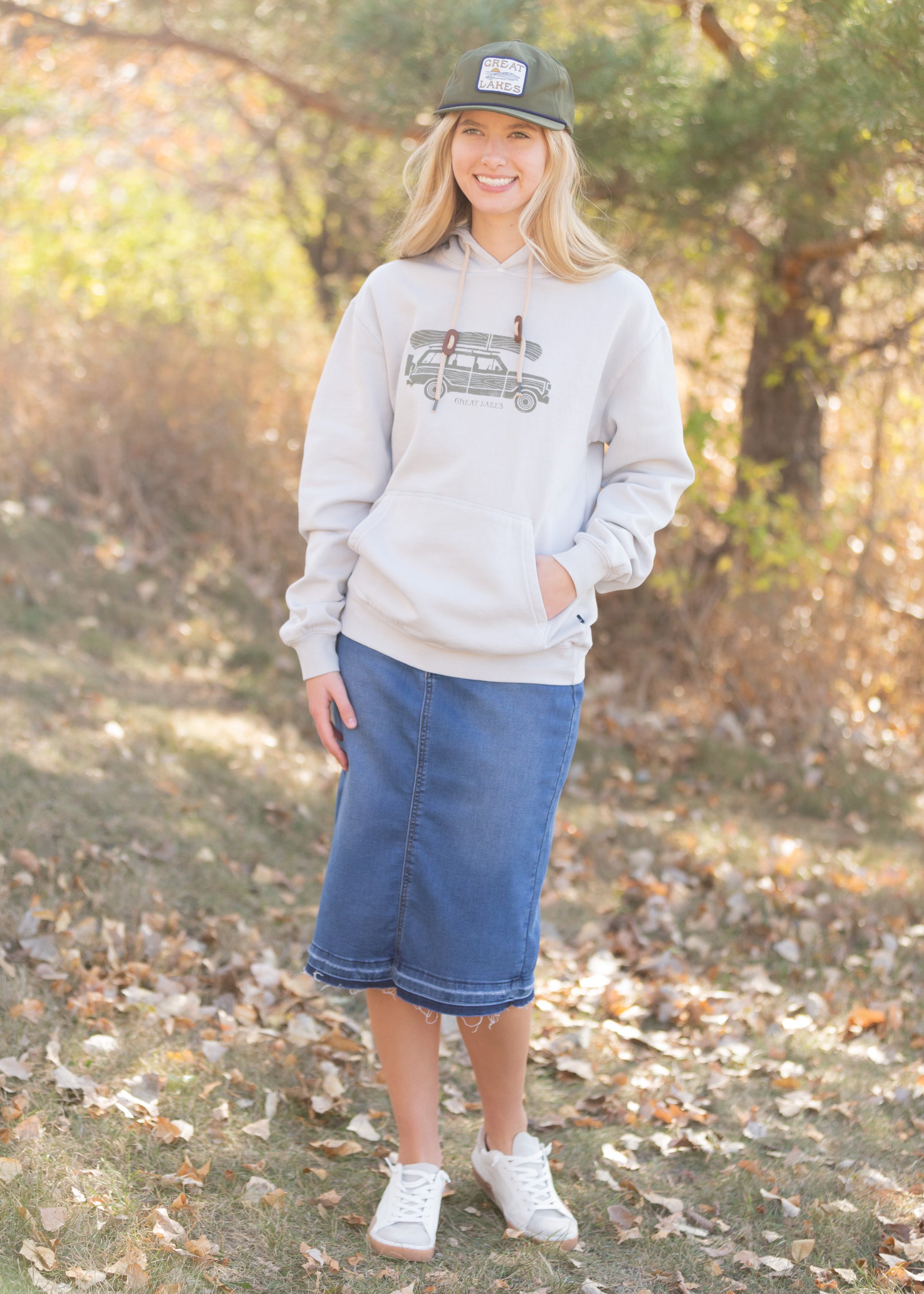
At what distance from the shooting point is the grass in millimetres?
2498

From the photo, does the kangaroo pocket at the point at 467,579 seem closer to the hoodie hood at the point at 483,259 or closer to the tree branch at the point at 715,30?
the hoodie hood at the point at 483,259

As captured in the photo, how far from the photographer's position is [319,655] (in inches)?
91.7

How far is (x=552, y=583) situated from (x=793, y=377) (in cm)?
469

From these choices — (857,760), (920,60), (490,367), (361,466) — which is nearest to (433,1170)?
(361,466)

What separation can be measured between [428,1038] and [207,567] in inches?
186

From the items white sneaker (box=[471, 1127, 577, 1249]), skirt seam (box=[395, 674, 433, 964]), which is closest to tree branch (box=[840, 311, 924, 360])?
skirt seam (box=[395, 674, 433, 964])

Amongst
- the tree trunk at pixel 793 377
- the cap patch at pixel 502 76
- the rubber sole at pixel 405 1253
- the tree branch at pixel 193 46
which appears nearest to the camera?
the cap patch at pixel 502 76

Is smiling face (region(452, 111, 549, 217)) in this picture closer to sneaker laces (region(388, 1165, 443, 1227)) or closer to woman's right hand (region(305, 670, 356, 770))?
woman's right hand (region(305, 670, 356, 770))

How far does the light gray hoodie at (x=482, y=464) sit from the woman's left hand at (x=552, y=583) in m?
0.02

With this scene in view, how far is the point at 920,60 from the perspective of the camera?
3.68m

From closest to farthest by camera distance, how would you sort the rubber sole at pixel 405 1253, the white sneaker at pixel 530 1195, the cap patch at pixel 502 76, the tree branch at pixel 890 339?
the cap patch at pixel 502 76
the rubber sole at pixel 405 1253
the white sneaker at pixel 530 1195
the tree branch at pixel 890 339

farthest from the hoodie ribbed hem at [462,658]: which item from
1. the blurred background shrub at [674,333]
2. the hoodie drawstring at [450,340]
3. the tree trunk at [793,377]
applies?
the tree trunk at [793,377]

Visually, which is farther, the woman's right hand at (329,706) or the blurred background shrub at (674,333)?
the blurred background shrub at (674,333)

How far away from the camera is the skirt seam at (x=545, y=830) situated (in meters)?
2.33
